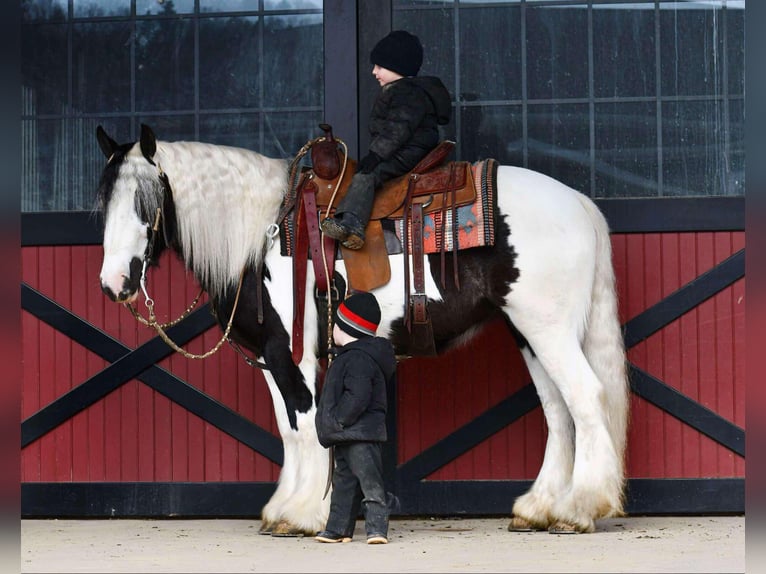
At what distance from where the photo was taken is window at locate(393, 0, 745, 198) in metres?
6.58

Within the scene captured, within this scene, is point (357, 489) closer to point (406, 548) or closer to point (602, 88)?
point (406, 548)

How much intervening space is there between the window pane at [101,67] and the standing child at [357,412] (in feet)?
7.81

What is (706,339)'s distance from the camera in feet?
21.2

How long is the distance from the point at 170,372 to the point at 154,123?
1.44m

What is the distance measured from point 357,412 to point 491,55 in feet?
8.06

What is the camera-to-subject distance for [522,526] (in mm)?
5828

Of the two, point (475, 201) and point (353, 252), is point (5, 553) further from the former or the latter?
point (475, 201)

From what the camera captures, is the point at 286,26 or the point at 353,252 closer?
the point at 353,252

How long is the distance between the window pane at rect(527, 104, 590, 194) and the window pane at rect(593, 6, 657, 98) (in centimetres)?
22

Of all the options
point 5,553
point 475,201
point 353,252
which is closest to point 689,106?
point 475,201

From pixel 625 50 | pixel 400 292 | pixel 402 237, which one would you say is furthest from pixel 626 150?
pixel 400 292

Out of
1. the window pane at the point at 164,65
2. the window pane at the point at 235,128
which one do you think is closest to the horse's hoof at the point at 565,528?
the window pane at the point at 235,128

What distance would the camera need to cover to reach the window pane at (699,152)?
6.57 m

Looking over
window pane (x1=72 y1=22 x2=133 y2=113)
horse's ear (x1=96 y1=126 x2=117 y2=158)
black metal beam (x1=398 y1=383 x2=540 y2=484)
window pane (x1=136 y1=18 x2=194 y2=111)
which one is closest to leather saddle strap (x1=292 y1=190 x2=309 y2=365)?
horse's ear (x1=96 y1=126 x2=117 y2=158)
